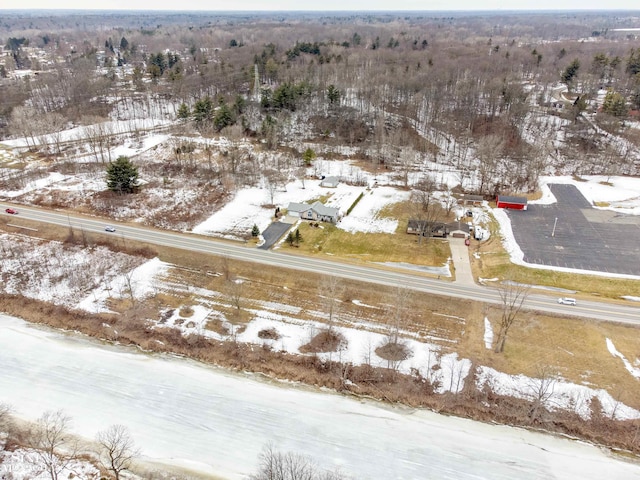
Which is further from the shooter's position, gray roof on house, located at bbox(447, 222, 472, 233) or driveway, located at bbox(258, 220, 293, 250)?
gray roof on house, located at bbox(447, 222, 472, 233)

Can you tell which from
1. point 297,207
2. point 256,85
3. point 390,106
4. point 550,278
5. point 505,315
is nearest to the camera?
point 505,315

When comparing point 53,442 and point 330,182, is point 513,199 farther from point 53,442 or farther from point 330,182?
point 53,442

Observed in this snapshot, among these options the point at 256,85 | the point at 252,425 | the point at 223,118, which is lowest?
the point at 252,425

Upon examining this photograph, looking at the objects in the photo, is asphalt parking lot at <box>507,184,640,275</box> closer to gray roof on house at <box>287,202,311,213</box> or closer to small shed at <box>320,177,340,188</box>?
small shed at <box>320,177,340,188</box>

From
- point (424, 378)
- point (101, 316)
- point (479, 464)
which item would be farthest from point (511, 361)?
point (101, 316)

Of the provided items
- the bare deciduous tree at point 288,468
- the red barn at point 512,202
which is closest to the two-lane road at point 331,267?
the bare deciduous tree at point 288,468

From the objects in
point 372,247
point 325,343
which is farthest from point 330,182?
point 325,343

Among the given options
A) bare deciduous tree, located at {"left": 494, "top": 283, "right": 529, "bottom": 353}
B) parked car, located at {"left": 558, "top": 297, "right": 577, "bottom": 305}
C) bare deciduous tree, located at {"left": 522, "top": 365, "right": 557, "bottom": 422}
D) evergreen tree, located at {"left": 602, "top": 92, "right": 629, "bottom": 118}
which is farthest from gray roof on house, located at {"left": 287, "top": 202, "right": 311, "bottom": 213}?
evergreen tree, located at {"left": 602, "top": 92, "right": 629, "bottom": 118}

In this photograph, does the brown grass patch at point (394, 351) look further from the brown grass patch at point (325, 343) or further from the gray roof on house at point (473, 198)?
the gray roof on house at point (473, 198)
